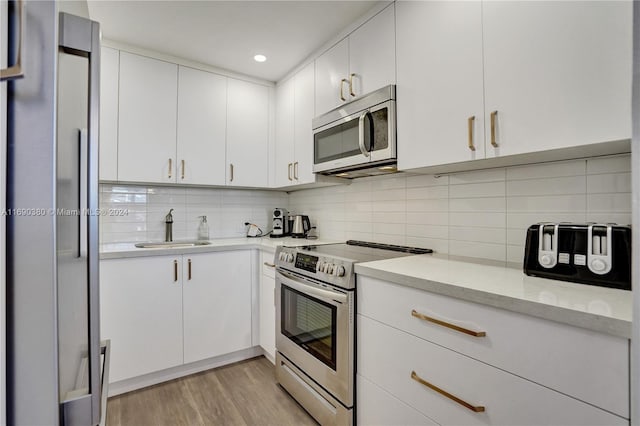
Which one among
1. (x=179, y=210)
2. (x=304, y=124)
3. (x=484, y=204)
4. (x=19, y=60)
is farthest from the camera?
(x=179, y=210)

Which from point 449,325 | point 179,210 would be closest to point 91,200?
point 449,325

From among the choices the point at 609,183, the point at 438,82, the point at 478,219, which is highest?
the point at 438,82

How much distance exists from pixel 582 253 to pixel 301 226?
207 centimetres

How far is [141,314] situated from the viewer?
6.70 feet

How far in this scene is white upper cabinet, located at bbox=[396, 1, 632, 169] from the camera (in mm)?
962

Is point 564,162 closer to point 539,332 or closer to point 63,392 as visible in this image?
point 539,332

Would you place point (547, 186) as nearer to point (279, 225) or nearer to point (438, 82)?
point (438, 82)

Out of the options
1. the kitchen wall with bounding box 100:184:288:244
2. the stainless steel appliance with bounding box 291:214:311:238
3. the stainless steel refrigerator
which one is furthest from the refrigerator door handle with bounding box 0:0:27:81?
the stainless steel appliance with bounding box 291:214:311:238

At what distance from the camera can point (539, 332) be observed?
0.88m

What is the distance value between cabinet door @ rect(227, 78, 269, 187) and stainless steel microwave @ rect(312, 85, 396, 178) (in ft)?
2.29

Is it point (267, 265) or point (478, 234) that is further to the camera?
point (267, 265)

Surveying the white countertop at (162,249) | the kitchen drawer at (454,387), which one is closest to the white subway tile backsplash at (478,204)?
the kitchen drawer at (454,387)

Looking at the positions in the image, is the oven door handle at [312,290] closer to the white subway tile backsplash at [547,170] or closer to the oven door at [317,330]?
the oven door at [317,330]

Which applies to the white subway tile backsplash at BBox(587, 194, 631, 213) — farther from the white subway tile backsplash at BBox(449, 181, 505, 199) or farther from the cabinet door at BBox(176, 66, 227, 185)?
the cabinet door at BBox(176, 66, 227, 185)
